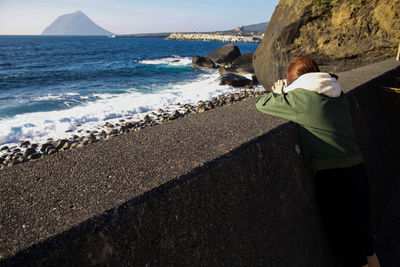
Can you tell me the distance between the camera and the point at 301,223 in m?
1.63

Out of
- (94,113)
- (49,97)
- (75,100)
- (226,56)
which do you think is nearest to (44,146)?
(94,113)

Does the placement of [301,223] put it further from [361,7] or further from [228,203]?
[361,7]

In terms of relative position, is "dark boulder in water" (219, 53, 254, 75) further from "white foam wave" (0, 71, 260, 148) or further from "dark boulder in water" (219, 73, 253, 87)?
"white foam wave" (0, 71, 260, 148)

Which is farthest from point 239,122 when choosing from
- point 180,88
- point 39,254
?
point 180,88

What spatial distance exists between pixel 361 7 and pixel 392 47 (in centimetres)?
116

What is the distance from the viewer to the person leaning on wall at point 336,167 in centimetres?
162

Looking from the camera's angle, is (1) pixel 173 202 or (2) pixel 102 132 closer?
(1) pixel 173 202

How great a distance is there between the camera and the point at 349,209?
1620 millimetres

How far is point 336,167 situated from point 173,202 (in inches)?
41.4

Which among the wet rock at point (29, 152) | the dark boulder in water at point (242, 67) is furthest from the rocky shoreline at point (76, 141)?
the dark boulder in water at point (242, 67)

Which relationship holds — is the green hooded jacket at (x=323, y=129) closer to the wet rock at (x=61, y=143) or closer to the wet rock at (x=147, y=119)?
the wet rock at (x=61, y=143)

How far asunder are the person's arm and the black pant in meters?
0.39

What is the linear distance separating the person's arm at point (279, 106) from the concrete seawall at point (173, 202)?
59mm

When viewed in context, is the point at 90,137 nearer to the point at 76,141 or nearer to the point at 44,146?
the point at 76,141
